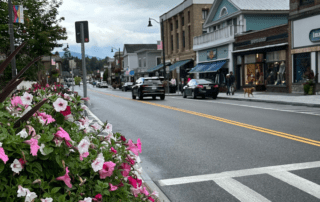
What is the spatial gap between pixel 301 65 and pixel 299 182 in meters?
23.0

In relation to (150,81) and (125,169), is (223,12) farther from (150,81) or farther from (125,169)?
(125,169)

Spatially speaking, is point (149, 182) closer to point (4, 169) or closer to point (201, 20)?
point (4, 169)

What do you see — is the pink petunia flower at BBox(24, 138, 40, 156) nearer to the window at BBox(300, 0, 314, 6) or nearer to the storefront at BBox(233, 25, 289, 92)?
the window at BBox(300, 0, 314, 6)

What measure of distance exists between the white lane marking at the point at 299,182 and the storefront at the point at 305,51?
19.7 m

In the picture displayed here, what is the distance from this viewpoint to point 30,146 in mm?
2096

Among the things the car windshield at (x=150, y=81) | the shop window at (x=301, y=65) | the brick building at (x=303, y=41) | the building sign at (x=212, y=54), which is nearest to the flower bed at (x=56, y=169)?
the brick building at (x=303, y=41)

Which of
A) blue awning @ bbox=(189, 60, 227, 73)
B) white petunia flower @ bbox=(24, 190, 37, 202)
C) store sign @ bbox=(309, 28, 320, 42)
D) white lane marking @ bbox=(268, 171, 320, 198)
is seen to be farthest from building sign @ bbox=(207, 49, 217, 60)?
white petunia flower @ bbox=(24, 190, 37, 202)

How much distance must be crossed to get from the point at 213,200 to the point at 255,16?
33.6 meters

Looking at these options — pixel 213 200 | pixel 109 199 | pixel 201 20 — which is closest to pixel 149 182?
pixel 213 200

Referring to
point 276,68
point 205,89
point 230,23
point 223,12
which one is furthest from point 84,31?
point 223,12

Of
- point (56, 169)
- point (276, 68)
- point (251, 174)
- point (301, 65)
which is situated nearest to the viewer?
point (56, 169)

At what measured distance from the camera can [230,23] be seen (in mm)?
38344

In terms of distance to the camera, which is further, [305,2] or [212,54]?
[212,54]

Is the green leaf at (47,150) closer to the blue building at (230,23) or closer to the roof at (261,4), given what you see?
the blue building at (230,23)
